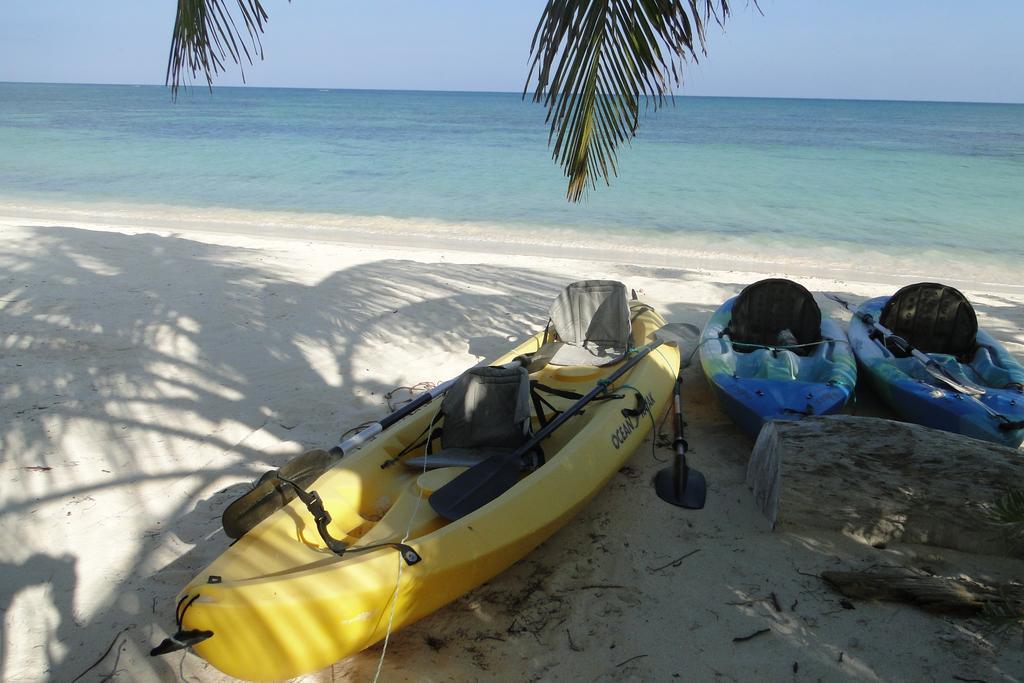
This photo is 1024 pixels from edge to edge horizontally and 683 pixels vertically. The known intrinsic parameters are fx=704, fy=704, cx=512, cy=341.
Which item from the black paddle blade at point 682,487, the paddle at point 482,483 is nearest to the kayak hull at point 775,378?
the black paddle blade at point 682,487

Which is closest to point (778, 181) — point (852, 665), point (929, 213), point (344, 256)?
point (929, 213)

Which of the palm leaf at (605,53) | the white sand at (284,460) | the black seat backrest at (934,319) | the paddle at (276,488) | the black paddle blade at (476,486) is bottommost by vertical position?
the white sand at (284,460)

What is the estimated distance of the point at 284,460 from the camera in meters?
4.26

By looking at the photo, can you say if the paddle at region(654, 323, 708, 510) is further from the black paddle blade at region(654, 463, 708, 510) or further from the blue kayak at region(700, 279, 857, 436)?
the blue kayak at region(700, 279, 857, 436)

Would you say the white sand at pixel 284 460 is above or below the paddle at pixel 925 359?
below

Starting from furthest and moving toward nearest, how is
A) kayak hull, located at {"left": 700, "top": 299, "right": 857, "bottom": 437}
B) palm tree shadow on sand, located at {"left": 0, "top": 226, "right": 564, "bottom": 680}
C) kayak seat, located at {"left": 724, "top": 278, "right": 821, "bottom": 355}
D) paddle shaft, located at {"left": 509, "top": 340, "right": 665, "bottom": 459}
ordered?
kayak seat, located at {"left": 724, "top": 278, "right": 821, "bottom": 355}, kayak hull, located at {"left": 700, "top": 299, "right": 857, "bottom": 437}, paddle shaft, located at {"left": 509, "top": 340, "right": 665, "bottom": 459}, palm tree shadow on sand, located at {"left": 0, "top": 226, "right": 564, "bottom": 680}

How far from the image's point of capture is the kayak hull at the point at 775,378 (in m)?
4.33

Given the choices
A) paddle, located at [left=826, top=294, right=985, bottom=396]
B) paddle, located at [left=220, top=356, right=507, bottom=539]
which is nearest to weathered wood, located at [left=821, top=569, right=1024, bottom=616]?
paddle, located at [left=826, top=294, right=985, bottom=396]

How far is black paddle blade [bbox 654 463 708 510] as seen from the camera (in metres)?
3.79

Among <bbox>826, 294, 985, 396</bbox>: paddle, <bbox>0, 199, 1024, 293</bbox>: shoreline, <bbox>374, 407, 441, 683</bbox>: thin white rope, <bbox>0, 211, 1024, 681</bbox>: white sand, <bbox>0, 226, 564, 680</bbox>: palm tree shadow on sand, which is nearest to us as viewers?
<bbox>374, 407, 441, 683</bbox>: thin white rope

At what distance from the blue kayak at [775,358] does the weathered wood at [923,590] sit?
3.93ft

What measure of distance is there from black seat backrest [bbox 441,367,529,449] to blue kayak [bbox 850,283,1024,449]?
2.67 m

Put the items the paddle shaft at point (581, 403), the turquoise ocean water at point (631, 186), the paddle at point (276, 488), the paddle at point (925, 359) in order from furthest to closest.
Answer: the turquoise ocean water at point (631, 186) < the paddle at point (925, 359) < the paddle shaft at point (581, 403) < the paddle at point (276, 488)

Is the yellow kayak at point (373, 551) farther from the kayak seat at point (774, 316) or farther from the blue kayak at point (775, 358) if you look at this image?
the kayak seat at point (774, 316)
